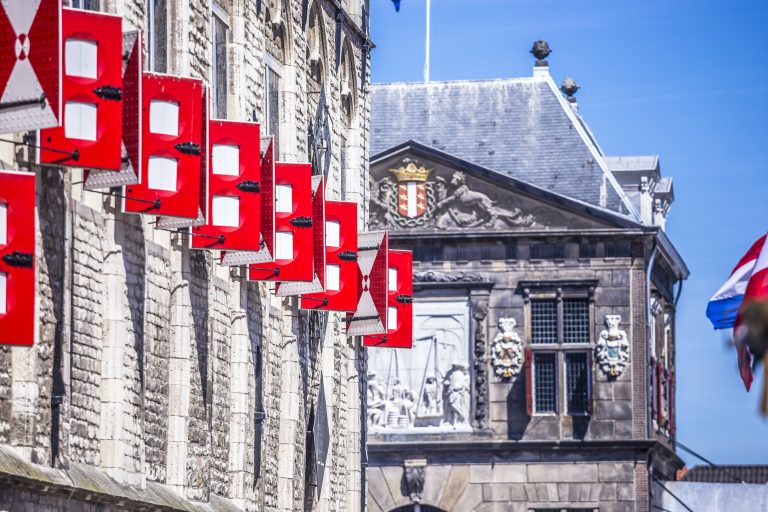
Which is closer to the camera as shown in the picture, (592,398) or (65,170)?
(65,170)

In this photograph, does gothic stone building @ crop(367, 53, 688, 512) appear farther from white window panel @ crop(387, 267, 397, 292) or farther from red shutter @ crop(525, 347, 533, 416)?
white window panel @ crop(387, 267, 397, 292)

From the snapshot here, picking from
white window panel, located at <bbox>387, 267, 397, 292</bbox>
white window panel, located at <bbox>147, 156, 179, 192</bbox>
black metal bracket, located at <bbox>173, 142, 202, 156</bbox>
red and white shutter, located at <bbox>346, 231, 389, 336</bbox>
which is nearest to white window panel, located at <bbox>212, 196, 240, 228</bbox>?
black metal bracket, located at <bbox>173, 142, 202, 156</bbox>

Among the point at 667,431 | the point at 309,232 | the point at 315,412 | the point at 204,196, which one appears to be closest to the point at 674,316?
the point at 667,431

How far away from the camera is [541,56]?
180ft

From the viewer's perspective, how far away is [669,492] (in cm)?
5206

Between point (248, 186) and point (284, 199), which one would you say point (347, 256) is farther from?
point (248, 186)

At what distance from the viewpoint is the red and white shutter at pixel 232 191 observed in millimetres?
26250

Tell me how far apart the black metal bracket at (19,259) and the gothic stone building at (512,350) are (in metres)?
31.8

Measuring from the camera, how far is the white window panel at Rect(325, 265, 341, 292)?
3266 cm

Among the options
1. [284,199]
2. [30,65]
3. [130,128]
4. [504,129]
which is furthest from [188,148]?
[504,129]

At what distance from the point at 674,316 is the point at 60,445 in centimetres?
3719

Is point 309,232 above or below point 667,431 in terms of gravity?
above

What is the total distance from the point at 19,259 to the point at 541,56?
37063mm

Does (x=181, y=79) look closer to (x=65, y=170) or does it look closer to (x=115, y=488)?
(x=65, y=170)
